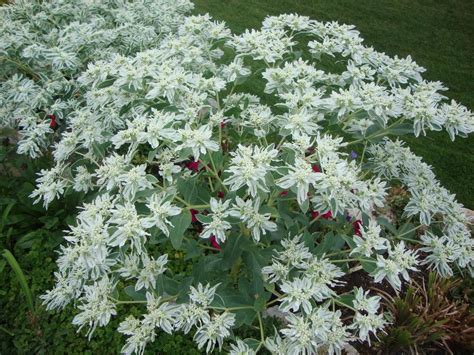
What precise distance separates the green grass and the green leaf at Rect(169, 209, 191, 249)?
3.31m

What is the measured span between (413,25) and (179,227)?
594 cm

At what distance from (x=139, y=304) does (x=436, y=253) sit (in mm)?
1508

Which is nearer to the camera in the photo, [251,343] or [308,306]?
[308,306]

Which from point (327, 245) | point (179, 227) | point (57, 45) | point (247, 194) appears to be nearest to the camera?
point (179, 227)

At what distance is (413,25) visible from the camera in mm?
6406

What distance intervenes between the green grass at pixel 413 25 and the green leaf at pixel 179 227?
3.31m

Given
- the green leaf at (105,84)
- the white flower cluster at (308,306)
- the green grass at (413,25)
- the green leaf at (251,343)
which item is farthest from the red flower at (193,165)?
the green grass at (413,25)

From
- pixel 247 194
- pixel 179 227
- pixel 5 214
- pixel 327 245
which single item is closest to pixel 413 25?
pixel 327 245

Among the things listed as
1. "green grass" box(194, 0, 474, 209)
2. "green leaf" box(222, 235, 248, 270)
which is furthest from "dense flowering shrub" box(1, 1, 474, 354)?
"green grass" box(194, 0, 474, 209)

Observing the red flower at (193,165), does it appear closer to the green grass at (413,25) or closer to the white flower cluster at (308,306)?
the white flower cluster at (308,306)

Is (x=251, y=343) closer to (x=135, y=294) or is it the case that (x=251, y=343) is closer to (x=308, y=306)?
(x=308, y=306)

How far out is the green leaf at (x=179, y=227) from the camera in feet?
5.19

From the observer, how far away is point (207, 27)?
247 cm

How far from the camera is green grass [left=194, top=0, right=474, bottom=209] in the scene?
5.27 metres
